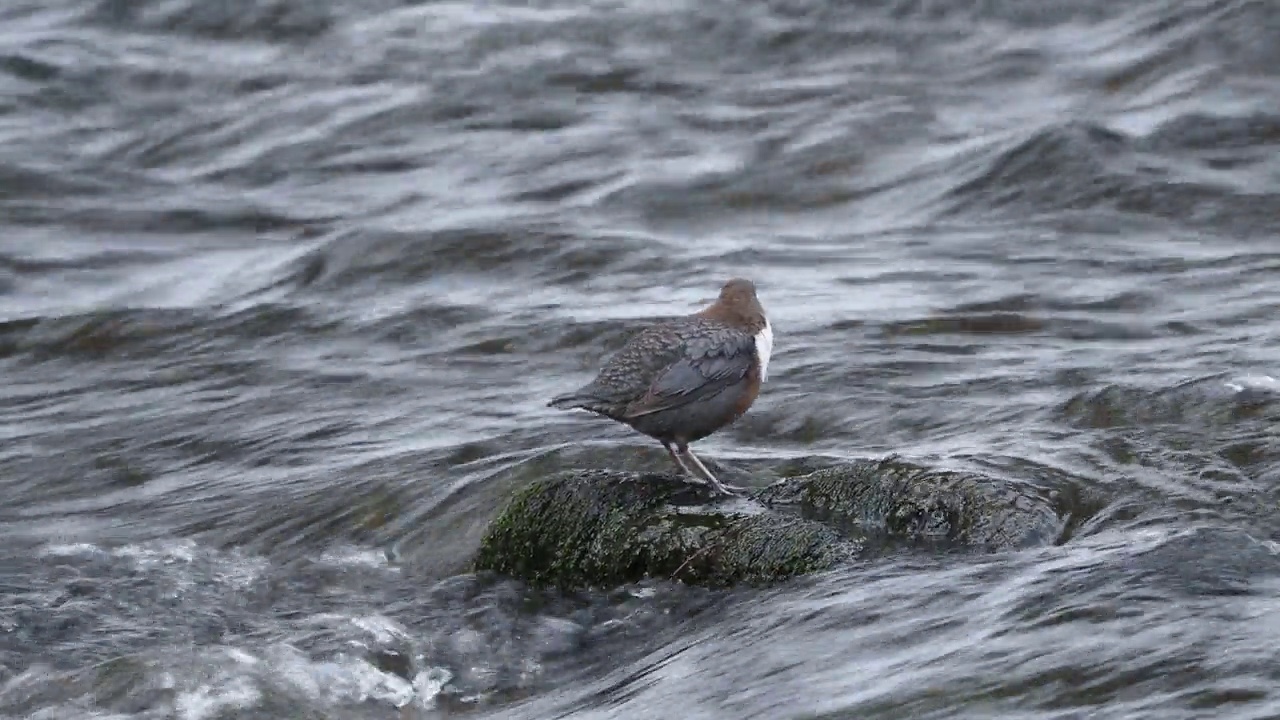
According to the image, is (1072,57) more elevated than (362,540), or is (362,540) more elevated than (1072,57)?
(1072,57)

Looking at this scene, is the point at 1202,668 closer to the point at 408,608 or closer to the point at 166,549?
the point at 408,608

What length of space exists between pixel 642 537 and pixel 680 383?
1.94 feet

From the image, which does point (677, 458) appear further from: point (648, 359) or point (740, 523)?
point (740, 523)

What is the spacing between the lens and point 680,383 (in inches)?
233

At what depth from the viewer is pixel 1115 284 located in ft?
28.6

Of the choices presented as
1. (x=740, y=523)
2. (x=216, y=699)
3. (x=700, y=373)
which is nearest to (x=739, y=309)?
(x=700, y=373)

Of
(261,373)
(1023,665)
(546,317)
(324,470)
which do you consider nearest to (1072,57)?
(546,317)

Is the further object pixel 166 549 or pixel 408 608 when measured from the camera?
pixel 166 549

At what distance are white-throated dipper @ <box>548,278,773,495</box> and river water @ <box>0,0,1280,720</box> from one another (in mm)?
519

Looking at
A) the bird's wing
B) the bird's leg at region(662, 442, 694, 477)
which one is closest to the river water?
the bird's leg at region(662, 442, 694, 477)

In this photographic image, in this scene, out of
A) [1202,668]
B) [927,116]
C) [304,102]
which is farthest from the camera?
[304,102]

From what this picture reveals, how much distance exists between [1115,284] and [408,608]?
13.8 ft

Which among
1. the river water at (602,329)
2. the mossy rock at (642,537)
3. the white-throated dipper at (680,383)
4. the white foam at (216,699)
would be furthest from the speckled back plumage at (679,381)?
the white foam at (216,699)

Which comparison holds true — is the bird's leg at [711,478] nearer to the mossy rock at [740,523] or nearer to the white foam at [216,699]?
the mossy rock at [740,523]
